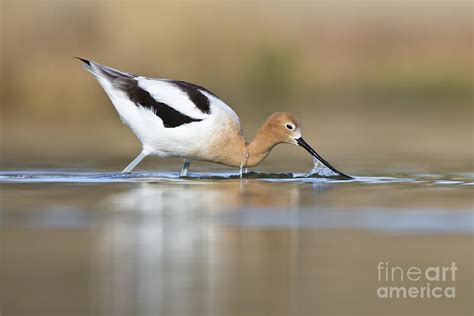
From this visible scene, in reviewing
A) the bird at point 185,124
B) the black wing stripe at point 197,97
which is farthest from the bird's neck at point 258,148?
the black wing stripe at point 197,97

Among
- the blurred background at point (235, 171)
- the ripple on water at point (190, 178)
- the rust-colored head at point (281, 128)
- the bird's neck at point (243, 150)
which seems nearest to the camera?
the blurred background at point (235, 171)

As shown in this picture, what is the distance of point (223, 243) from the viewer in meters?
8.08

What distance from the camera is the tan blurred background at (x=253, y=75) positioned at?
50.0 ft

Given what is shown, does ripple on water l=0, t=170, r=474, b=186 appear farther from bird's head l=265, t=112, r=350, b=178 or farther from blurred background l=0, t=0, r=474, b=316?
bird's head l=265, t=112, r=350, b=178

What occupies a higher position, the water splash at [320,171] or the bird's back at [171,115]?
the bird's back at [171,115]

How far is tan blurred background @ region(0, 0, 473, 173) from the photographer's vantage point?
15250 millimetres

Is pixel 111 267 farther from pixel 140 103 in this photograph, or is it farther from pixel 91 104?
pixel 91 104

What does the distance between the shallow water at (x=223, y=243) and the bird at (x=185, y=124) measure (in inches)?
14.8

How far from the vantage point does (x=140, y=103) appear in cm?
1180

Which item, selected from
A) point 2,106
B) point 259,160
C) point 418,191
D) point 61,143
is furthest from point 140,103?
point 2,106

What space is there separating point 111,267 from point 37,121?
38.1ft

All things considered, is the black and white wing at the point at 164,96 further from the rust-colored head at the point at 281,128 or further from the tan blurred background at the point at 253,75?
the tan blurred background at the point at 253,75

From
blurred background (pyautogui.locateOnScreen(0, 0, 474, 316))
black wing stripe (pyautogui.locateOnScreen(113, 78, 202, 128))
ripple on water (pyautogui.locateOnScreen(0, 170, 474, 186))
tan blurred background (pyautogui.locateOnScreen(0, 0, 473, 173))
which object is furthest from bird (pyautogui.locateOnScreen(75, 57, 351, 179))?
tan blurred background (pyautogui.locateOnScreen(0, 0, 473, 173))

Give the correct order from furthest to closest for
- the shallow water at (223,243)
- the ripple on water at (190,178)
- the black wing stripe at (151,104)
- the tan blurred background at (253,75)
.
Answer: the tan blurred background at (253,75) → the black wing stripe at (151,104) → the ripple on water at (190,178) → the shallow water at (223,243)
